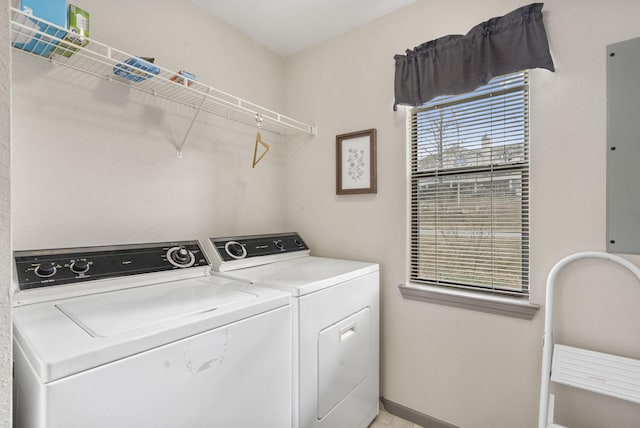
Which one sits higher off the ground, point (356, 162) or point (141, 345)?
point (356, 162)

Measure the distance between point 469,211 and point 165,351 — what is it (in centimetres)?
162

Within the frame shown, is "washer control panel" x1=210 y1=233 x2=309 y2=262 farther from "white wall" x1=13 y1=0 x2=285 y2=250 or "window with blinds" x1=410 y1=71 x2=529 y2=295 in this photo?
"window with blinds" x1=410 y1=71 x2=529 y2=295

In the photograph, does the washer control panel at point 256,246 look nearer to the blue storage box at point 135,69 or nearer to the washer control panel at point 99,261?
the washer control panel at point 99,261

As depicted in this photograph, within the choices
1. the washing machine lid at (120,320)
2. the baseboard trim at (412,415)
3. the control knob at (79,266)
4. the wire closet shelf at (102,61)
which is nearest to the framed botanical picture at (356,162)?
the wire closet shelf at (102,61)

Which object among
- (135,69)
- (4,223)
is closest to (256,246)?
(135,69)

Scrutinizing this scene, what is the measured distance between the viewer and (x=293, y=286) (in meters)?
1.35

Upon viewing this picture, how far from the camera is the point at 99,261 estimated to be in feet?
4.45

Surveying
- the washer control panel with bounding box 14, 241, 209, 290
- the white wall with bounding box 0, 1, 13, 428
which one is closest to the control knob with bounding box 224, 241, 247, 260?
the washer control panel with bounding box 14, 241, 209, 290

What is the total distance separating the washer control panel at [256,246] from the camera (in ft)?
5.84

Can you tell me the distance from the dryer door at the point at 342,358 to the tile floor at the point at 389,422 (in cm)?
37

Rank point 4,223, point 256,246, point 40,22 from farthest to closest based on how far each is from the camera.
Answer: point 256,246
point 40,22
point 4,223

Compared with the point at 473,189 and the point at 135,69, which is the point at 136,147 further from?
the point at 473,189

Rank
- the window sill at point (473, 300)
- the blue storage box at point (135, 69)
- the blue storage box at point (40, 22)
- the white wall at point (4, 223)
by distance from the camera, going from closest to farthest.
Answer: the white wall at point (4, 223), the blue storage box at point (40, 22), the blue storage box at point (135, 69), the window sill at point (473, 300)

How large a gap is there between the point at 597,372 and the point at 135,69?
245 cm
